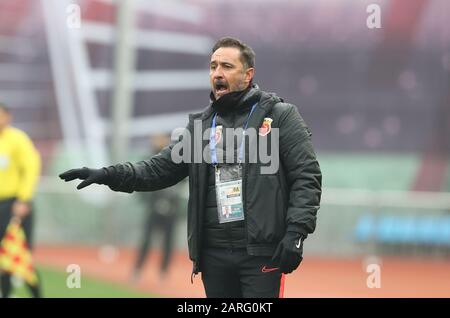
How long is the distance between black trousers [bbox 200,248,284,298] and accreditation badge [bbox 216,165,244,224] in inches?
7.5

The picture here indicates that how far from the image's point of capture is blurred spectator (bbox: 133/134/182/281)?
14.0 meters

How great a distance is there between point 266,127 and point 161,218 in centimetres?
867

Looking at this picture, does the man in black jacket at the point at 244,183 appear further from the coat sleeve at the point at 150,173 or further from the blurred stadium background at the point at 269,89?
the blurred stadium background at the point at 269,89

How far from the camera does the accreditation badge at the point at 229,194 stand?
5.66m

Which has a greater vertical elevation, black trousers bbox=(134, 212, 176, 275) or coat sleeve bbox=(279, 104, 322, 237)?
coat sleeve bbox=(279, 104, 322, 237)

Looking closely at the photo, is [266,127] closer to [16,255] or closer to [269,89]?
[16,255]

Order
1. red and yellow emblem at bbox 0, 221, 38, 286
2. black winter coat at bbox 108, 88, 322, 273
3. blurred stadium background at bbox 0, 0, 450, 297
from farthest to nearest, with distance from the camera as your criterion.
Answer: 1. blurred stadium background at bbox 0, 0, 450, 297
2. red and yellow emblem at bbox 0, 221, 38, 286
3. black winter coat at bbox 108, 88, 322, 273

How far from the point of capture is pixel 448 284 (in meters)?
14.1

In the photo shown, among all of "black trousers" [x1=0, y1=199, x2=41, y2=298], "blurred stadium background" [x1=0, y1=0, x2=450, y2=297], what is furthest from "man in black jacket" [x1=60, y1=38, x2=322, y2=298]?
"blurred stadium background" [x1=0, y1=0, x2=450, y2=297]

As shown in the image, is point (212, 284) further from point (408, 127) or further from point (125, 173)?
point (408, 127)

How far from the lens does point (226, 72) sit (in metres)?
5.69

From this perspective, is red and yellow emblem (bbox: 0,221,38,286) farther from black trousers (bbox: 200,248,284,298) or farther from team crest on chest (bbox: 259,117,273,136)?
team crest on chest (bbox: 259,117,273,136)
